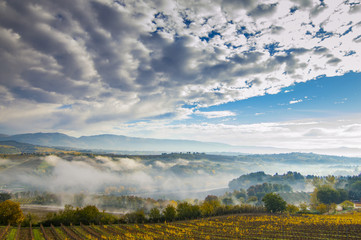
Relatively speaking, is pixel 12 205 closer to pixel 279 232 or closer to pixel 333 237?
pixel 279 232

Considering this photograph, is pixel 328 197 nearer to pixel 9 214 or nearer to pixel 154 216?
pixel 154 216

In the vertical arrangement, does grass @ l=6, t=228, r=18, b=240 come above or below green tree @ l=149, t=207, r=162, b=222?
above

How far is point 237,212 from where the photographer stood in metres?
146

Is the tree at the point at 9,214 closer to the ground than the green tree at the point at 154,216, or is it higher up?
higher up

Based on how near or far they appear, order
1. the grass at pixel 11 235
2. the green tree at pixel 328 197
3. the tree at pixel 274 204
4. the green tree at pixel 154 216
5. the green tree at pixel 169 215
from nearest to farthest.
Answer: the grass at pixel 11 235 < the green tree at pixel 154 216 < the green tree at pixel 169 215 < the tree at pixel 274 204 < the green tree at pixel 328 197

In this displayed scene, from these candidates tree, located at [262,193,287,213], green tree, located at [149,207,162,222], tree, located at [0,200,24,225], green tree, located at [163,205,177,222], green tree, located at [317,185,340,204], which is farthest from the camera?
green tree, located at [317,185,340,204]

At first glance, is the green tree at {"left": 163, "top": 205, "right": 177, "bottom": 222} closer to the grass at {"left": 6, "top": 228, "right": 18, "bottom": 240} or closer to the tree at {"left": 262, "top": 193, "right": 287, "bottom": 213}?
the grass at {"left": 6, "top": 228, "right": 18, "bottom": 240}

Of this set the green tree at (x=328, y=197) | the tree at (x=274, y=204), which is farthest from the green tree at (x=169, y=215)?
the green tree at (x=328, y=197)

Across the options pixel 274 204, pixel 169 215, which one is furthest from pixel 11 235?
pixel 274 204

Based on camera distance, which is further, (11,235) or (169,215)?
(169,215)

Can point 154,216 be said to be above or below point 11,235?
below

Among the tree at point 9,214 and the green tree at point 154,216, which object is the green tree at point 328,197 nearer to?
the green tree at point 154,216

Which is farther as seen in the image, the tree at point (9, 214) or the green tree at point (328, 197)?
the green tree at point (328, 197)

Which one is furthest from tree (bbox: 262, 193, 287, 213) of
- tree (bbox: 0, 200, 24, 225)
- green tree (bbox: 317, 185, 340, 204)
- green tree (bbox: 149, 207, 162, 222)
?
tree (bbox: 0, 200, 24, 225)
